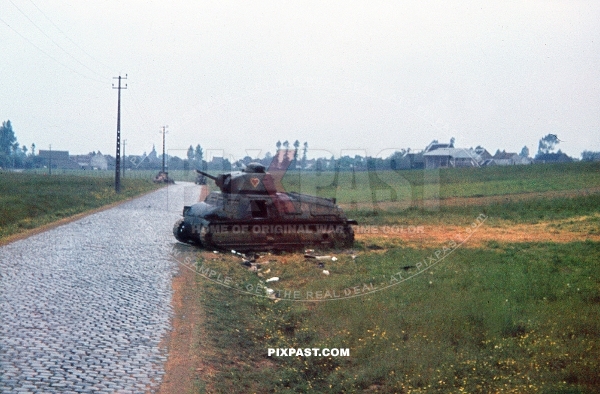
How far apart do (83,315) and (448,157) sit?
3128 centimetres

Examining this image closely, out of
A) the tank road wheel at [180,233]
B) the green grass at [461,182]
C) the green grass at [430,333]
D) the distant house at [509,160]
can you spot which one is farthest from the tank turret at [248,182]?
the distant house at [509,160]

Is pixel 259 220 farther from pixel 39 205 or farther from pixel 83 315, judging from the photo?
pixel 39 205

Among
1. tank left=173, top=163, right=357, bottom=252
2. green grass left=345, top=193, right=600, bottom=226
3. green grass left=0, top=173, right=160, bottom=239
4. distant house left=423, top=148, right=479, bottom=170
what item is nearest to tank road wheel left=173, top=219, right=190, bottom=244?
tank left=173, top=163, right=357, bottom=252

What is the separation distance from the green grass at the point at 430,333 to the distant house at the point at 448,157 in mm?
21641

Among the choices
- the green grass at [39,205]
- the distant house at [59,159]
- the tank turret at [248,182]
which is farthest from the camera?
the distant house at [59,159]

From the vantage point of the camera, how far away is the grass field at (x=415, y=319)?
24.1 feet

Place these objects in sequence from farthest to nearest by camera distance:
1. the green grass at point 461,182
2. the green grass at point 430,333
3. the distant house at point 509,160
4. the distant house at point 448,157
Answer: the distant house at point 509,160 < the green grass at point 461,182 < the distant house at point 448,157 < the green grass at point 430,333

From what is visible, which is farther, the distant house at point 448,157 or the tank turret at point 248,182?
the distant house at point 448,157

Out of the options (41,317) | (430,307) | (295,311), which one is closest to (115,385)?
(41,317)

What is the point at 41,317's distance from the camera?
355 inches

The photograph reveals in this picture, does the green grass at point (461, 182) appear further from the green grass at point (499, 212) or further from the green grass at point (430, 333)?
the green grass at point (430, 333)

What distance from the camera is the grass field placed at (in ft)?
24.1

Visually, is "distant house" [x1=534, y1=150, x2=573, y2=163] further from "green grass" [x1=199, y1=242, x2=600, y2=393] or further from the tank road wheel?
"green grass" [x1=199, y1=242, x2=600, y2=393]

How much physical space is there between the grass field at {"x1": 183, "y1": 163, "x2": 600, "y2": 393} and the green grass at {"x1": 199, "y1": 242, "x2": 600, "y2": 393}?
19 mm
